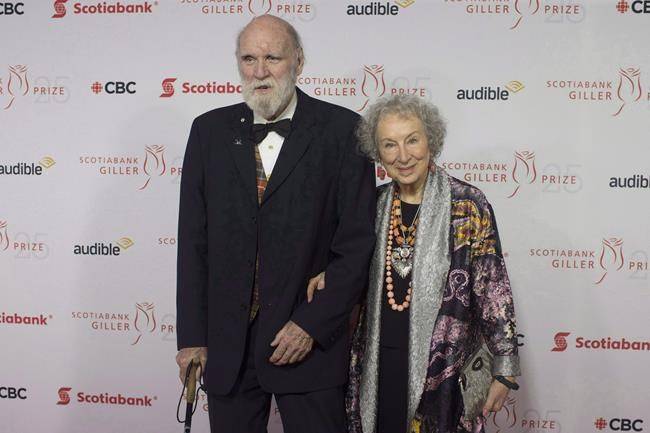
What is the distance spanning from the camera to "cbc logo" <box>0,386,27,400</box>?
3.24 metres

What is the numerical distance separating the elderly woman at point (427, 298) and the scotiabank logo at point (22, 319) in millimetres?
1956

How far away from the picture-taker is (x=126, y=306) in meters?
3.13

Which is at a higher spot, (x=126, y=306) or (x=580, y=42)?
(x=580, y=42)

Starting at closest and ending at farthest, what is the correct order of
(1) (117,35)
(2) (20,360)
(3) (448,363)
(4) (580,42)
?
(3) (448,363) → (4) (580,42) → (1) (117,35) → (2) (20,360)

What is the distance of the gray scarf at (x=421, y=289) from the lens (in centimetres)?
184

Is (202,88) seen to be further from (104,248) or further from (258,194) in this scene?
(258,194)

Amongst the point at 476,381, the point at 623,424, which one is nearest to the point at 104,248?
the point at 476,381

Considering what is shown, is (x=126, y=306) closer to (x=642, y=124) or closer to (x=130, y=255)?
(x=130, y=255)

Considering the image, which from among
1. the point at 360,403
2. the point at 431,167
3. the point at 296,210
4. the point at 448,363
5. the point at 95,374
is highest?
the point at 431,167

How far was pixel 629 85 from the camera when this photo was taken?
277 centimetres

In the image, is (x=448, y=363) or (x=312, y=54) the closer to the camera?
(x=448, y=363)

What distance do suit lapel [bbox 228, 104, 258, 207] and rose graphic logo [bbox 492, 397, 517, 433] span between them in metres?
1.82

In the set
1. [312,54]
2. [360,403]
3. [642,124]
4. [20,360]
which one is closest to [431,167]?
[360,403]

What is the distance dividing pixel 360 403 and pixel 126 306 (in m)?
1.62
